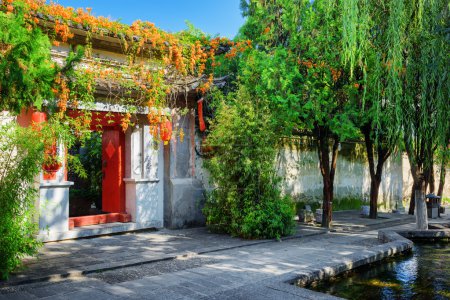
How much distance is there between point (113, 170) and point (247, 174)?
144 inches

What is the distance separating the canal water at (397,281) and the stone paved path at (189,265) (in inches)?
16.4

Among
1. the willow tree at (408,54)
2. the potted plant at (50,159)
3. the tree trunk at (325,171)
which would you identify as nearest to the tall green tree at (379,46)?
the willow tree at (408,54)

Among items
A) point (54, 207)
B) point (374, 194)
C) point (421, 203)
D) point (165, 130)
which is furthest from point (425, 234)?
point (54, 207)

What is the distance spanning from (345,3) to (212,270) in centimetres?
469

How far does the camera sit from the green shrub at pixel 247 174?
29.6 feet

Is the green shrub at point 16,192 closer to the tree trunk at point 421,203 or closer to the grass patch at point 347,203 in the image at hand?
the tree trunk at point 421,203

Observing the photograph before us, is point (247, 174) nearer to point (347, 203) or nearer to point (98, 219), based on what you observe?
point (98, 219)

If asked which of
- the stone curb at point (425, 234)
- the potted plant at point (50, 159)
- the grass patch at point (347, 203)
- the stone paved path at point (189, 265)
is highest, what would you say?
the potted plant at point (50, 159)

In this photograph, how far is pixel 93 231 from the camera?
360 inches

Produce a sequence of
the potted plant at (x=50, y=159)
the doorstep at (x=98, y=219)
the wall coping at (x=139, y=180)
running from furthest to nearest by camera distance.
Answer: the wall coping at (x=139, y=180) → the doorstep at (x=98, y=219) → the potted plant at (x=50, y=159)

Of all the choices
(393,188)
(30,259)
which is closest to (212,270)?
(30,259)

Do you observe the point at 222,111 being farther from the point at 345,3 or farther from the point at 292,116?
the point at 345,3

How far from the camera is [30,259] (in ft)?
22.4

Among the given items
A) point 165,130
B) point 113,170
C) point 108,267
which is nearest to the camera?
point 108,267
